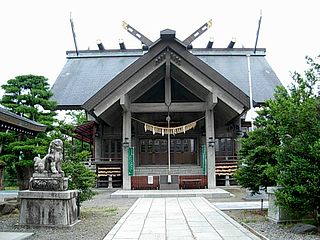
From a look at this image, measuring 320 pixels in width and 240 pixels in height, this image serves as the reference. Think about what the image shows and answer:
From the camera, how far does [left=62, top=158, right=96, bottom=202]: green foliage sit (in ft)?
35.9

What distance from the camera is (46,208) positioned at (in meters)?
9.24

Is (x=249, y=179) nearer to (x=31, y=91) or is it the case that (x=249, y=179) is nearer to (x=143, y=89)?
(x=143, y=89)

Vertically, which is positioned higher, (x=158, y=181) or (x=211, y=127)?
(x=211, y=127)

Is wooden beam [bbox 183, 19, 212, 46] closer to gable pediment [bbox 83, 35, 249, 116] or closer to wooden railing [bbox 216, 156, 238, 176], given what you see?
gable pediment [bbox 83, 35, 249, 116]

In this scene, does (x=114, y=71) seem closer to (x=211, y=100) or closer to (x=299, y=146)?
(x=211, y=100)

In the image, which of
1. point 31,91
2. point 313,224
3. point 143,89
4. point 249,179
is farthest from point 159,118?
point 313,224

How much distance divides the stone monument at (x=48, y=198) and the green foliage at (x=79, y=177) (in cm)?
129

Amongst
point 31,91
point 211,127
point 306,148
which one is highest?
point 31,91

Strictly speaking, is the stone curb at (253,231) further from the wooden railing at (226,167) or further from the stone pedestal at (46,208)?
the wooden railing at (226,167)

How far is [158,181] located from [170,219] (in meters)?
10.3

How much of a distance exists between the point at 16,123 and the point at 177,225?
4.34 m

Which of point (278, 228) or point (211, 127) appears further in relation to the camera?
point (211, 127)

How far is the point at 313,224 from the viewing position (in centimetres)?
894

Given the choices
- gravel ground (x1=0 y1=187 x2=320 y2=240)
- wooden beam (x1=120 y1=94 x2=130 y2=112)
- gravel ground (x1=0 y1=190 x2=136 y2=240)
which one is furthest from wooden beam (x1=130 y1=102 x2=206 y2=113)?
gravel ground (x1=0 y1=187 x2=320 y2=240)
